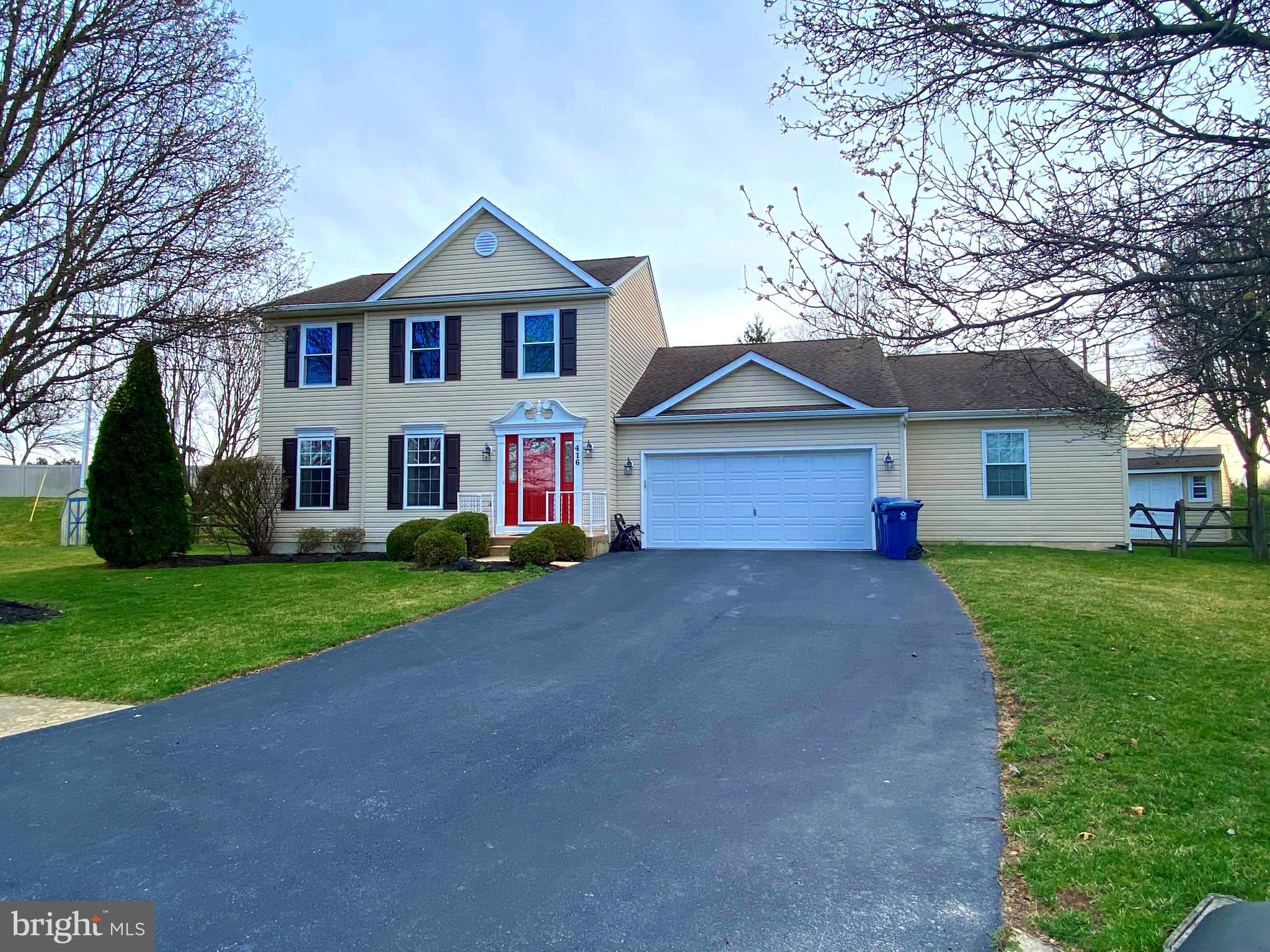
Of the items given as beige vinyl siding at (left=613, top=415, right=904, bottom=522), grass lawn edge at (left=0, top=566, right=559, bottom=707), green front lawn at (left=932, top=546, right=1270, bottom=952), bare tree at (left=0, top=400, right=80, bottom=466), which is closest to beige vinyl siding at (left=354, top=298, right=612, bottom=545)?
beige vinyl siding at (left=613, top=415, right=904, bottom=522)

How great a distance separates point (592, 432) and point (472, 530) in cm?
355

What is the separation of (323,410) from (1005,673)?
16248 mm

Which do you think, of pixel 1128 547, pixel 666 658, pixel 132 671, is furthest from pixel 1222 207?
pixel 1128 547

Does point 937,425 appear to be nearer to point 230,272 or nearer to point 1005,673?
point 1005,673

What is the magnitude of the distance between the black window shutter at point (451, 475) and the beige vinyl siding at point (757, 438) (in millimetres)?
3691

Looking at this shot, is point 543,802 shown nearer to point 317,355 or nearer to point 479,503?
point 479,503

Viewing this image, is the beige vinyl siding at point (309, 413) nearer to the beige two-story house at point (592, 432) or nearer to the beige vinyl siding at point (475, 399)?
the beige two-story house at point (592, 432)

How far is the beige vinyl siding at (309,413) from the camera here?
1802cm

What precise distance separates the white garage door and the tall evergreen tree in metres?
10.3

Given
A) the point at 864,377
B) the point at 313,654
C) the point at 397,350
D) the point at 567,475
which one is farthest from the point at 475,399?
the point at 313,654

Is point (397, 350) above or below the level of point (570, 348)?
above

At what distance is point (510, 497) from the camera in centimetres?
1714

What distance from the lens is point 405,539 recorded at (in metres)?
15.6

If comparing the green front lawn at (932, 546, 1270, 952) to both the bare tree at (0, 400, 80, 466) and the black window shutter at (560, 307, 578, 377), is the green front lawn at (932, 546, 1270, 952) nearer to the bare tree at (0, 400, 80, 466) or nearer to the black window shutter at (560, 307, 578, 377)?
the black window shutter at (560, 307, 578, 377)
